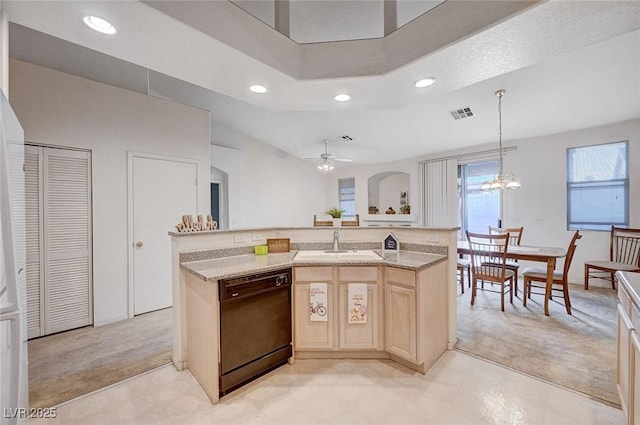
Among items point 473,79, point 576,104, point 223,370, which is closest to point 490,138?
point 576,104

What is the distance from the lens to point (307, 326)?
242 centimetres

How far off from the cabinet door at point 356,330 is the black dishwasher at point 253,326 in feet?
1.50

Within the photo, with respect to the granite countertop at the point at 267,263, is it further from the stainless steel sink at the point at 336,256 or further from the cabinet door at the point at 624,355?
the cabinet door at the point at 624,355

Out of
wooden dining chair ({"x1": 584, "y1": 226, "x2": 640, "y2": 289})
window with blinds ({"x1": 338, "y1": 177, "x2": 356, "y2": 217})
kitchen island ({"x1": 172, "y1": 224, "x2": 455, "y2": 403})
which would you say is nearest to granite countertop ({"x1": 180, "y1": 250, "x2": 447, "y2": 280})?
kitchen island ({"x1": 172, "y1": 224, "x2": 455, "y2": 403})

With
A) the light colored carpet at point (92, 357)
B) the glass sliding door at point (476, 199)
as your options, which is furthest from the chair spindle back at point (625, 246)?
the light colored carpet at point (92, 357)

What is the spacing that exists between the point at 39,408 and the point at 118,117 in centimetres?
303

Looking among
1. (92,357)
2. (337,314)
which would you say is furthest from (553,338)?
(92,357)

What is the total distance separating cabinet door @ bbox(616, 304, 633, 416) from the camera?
4.94ft

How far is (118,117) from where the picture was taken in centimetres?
342

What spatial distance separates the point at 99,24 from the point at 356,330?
2.84 meters

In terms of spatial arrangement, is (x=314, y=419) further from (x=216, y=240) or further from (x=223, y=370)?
(x=216, y=240)

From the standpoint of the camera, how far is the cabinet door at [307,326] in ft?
7.85

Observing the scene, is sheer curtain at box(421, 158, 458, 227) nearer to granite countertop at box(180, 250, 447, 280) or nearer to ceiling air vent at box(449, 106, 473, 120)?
ceiling air vent at box(449, 106, 473, 120)

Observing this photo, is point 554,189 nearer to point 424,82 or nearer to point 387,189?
point 387,189
